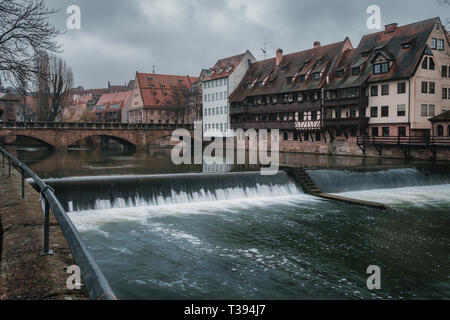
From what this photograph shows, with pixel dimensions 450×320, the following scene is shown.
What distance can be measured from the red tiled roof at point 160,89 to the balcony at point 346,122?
146 feet

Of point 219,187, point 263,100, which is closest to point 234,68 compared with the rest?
point 263,100

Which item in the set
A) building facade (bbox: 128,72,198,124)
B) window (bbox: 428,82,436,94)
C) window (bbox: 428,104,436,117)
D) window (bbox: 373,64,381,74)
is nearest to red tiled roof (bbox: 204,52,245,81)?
building facade (bbox: 128,72,198,124)

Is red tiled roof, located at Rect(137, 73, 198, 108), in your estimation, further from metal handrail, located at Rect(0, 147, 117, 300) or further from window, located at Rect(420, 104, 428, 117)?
metal handrail, located at Rect(0, 147, 117, 300)

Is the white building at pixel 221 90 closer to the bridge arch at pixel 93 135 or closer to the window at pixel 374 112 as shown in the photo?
the bridge arch at pixel 93 135

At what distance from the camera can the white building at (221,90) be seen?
64625 mm

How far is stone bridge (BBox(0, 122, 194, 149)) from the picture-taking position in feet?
170

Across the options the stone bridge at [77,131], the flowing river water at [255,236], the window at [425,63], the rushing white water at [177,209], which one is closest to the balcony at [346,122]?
the window at [425,63]

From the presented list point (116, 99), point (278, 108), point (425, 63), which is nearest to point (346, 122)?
point (425, 63)

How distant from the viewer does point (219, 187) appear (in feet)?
67.0

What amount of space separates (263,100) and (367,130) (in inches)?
670

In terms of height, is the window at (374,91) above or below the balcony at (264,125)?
above

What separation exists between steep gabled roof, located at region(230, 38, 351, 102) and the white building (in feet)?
4.48
